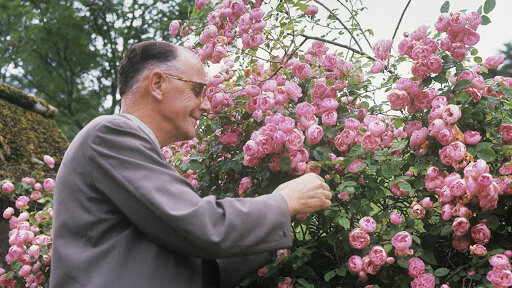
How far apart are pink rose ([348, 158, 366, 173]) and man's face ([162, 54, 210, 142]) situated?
0.72m

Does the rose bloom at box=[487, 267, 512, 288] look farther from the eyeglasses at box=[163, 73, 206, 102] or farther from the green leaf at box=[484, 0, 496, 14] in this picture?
the eyeglasses at box=[163, 73, 206, 102]

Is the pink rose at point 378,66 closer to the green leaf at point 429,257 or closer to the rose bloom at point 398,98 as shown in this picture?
the rose bloom at point 398,98

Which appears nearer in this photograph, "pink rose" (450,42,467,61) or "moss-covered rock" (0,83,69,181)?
"pink rose" (450,42,467,61)

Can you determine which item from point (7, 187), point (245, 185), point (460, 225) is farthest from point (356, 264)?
point (7, 187)

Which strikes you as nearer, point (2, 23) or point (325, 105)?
point (325, 105)

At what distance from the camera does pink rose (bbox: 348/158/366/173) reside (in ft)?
6.89

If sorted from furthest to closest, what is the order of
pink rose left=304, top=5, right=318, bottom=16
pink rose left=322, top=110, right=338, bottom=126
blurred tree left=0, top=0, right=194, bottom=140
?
1. blurred tree left=0, top=0, right=194, bottom=140
2. pink rose left=304, top=5, right=318, bottom=16
3. pink rose left=322, top=110, right=338, bottom=126

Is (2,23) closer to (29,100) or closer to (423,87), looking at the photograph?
(29,100)

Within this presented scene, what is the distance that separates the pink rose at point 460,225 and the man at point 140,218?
67cm

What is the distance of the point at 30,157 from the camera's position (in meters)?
4.73

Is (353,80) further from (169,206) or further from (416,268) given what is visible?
(169,206)

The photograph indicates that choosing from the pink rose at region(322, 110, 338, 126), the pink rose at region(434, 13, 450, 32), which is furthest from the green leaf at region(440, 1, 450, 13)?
the pink rose at region(322, 110, 338, 126)

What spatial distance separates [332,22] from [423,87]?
1.25 meters

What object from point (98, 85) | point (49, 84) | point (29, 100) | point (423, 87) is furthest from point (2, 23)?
point (423, 87)
